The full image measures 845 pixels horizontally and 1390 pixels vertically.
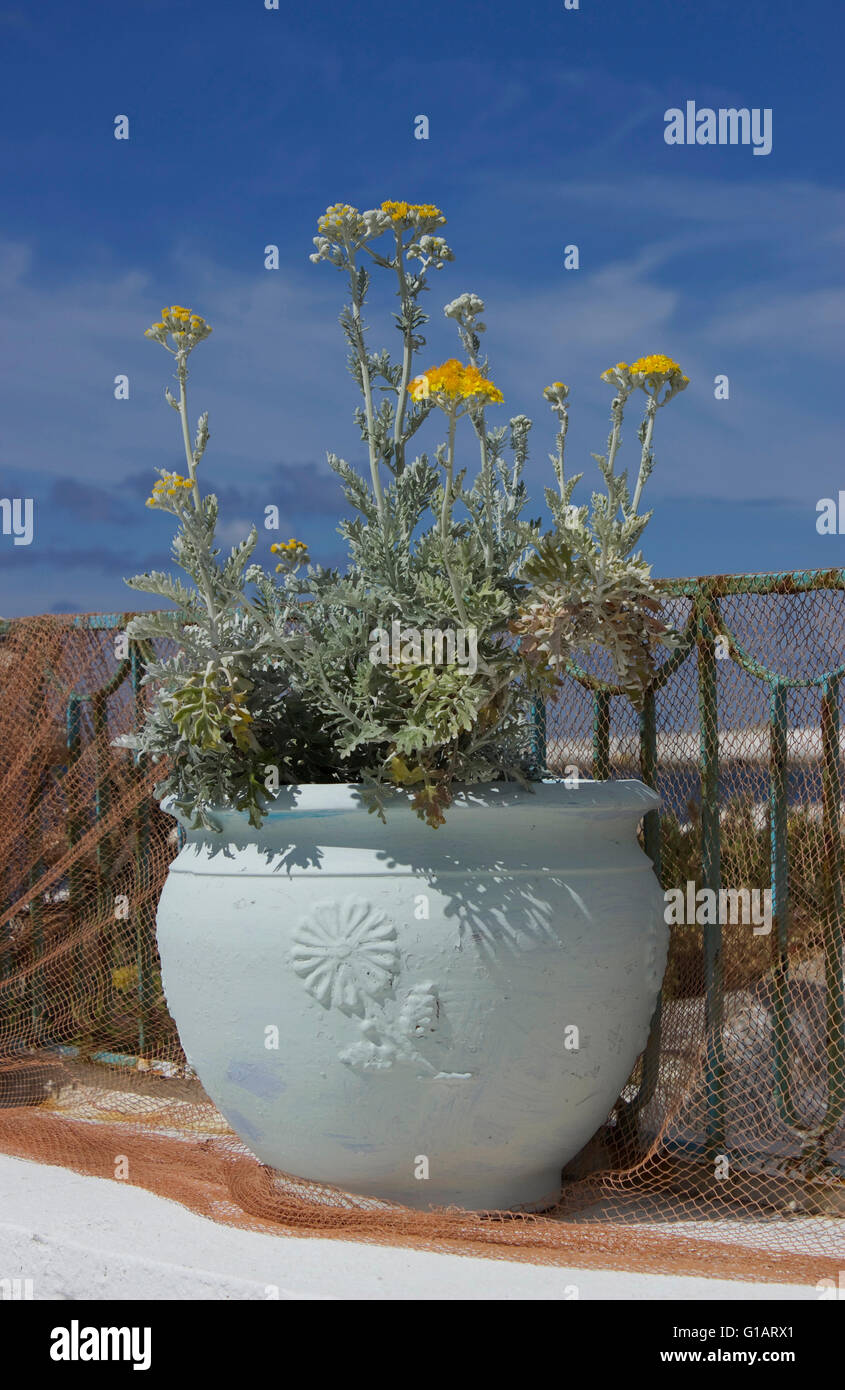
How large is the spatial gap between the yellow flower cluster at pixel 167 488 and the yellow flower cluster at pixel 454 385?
1.98ft

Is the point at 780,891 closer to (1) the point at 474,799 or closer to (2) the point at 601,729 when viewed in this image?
(2) the point at 601,729

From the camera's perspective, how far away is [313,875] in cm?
299

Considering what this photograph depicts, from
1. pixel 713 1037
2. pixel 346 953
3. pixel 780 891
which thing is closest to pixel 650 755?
pixel 780 891

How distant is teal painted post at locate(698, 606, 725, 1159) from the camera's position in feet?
11.5

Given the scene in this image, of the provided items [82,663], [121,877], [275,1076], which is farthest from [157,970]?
[275,1076]

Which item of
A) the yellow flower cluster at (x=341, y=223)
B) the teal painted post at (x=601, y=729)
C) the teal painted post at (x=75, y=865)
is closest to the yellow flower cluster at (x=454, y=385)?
the yellow flower cluster at (x=341, y=223)

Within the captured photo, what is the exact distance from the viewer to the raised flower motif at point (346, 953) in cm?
288

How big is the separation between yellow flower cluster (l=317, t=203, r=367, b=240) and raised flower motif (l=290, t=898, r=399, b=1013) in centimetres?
167

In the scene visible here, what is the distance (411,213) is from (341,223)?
0.18 meters

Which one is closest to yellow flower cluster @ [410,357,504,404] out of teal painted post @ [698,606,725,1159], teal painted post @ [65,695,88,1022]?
teal painted post @ [698,606,725,1159]

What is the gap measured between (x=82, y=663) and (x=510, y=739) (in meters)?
2.21

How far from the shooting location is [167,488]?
2.96 m

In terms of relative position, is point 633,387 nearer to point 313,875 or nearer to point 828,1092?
point 313,875

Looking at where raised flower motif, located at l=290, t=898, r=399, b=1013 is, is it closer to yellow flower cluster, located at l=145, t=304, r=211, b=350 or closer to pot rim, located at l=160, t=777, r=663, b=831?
pot rim, located at l=160, t=777, r=663, b=831
